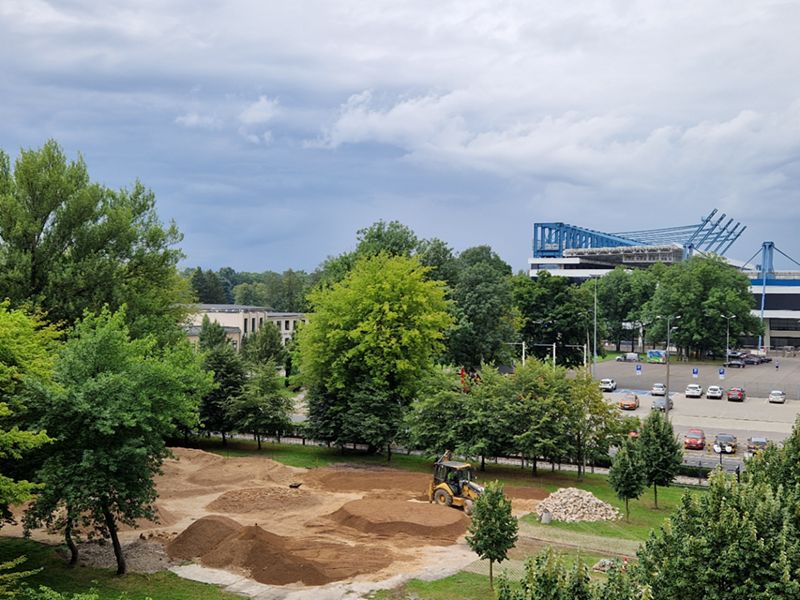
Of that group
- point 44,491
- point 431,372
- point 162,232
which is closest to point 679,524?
point 44,491

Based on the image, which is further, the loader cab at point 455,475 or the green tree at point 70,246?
the green tree at point 70,246

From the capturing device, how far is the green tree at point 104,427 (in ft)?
68.5

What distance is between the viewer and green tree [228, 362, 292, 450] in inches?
1750

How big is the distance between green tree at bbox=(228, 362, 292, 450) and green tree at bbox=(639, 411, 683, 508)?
21831 mm

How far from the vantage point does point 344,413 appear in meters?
43.6

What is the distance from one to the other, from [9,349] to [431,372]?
26807 millimetres

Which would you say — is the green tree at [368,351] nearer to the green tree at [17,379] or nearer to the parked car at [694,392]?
the green tree at [17,379]

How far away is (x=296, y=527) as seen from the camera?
97.3 feet

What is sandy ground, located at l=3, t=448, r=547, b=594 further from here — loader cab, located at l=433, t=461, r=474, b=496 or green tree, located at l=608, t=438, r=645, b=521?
green tree, located at l=608, t=438, r=645, b=521

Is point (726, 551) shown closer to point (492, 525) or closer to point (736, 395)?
point (492, 525)

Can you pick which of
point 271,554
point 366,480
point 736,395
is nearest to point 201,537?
point 271,554

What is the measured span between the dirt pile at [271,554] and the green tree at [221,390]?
18910mm

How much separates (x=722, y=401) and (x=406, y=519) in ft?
159

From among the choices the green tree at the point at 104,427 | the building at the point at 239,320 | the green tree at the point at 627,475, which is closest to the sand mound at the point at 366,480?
the green tree at the point at 627,475
